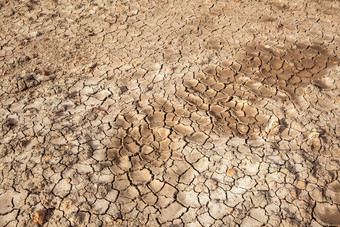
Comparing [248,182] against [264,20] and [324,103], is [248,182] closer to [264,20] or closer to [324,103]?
[324,103]

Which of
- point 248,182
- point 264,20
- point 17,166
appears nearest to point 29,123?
point 17,166

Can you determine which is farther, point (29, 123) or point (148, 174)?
point (29, 123)

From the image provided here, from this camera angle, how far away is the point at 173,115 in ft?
10.7

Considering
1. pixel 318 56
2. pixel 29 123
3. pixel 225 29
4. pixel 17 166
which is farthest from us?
pixel 225 29

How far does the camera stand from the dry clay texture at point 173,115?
2.52 meters

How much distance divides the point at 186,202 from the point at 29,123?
187cm

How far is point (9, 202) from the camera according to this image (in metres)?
2.58

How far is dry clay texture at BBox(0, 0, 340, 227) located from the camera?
2.52 m

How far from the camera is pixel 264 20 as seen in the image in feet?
14.9

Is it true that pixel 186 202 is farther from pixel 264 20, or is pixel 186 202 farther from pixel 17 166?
pixel 264 20

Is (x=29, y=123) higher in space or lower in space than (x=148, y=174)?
higher

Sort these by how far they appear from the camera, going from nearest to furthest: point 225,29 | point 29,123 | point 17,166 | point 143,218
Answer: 1. point 143,218
2. point 17,166
3. point 29,123
4. point 225,29

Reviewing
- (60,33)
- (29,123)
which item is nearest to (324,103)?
(29,123)

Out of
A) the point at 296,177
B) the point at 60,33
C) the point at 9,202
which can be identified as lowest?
the point at 296,177
